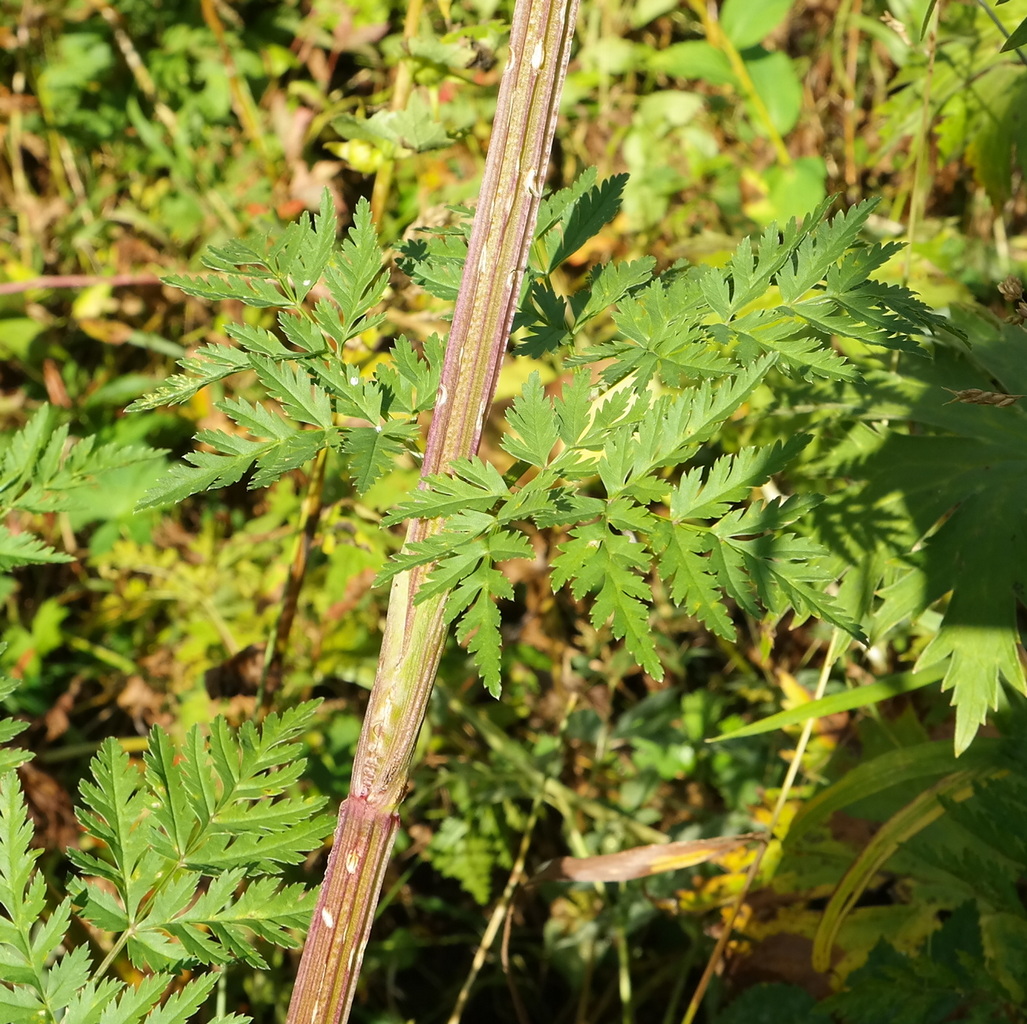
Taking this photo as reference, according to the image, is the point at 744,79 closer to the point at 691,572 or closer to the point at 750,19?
the point at 750,19

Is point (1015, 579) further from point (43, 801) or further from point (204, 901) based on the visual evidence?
point (43, 801)

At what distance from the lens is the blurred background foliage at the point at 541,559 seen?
6.21ft

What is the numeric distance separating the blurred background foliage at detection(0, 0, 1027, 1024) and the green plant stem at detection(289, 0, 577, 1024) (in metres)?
0.56

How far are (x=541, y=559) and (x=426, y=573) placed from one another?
1908mm

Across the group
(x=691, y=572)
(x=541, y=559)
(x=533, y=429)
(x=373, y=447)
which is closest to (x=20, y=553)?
(x=373, y=447)

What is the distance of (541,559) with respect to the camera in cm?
290

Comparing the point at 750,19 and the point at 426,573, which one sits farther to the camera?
the point at 750,19

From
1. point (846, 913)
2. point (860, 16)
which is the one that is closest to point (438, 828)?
point (846, 913)

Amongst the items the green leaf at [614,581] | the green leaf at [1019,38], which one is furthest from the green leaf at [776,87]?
the green leaf at [614,581]

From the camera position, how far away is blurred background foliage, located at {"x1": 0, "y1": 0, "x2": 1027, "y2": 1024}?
1892 mm

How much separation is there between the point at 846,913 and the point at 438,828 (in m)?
1.16

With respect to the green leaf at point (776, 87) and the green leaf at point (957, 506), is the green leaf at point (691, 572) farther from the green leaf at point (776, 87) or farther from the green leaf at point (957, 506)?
the green leaf at point (776, 87)

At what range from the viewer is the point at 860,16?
3.58m

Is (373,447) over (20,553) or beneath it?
over
